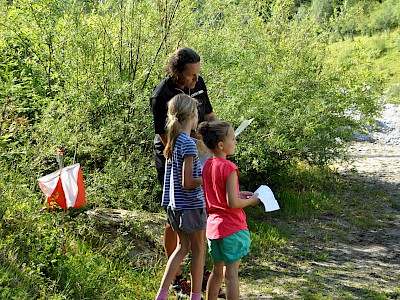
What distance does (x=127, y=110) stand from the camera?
547cm

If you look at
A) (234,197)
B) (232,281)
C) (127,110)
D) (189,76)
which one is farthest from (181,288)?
(127,110)

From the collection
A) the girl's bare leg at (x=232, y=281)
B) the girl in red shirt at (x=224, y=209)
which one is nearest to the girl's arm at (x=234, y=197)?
the girl in red shirt at (x=224, y=209)

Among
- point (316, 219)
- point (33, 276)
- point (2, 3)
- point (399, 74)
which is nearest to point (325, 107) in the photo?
point (316, 219)

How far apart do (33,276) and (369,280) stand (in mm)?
2986

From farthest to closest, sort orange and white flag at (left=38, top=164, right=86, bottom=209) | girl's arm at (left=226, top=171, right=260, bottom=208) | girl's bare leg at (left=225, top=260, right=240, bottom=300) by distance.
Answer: orange and white flag at (left=38, top=164, right=86, bottom=209)
girl's bare leg at (left=225, top=260, right=240, bottom=300)
girl's arm at (left=226, top=171, right=260, bottom=208)

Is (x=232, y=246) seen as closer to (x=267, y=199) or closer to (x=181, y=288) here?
(x=267, y=199)

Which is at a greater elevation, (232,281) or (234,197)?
(234,197)

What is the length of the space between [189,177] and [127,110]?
79.5 inches

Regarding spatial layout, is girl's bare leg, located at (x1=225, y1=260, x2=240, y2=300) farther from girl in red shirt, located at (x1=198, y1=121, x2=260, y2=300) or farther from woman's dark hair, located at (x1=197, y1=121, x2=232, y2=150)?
woman's dark hair, located at (x1=197, y1=121, x2=232, y2=150)

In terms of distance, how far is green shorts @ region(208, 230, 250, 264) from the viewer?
144 inches

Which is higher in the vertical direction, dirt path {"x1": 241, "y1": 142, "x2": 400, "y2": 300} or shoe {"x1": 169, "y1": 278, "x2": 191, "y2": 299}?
shoe {"x1": 169, "y1": 278, "x2": 191, "y2": 299}

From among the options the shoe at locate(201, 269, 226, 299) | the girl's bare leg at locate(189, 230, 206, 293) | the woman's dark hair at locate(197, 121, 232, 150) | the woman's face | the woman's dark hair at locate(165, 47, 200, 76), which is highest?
the woman's dark hair at locate(165, 47, 200, 76)

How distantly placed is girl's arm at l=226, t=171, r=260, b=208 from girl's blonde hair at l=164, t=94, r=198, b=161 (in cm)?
47

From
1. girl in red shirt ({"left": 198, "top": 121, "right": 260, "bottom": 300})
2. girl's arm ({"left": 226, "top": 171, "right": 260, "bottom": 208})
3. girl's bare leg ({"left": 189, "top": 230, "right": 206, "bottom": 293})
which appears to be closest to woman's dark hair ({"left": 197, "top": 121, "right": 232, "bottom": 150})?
girl in red shirt ({"left": 198, "top": 121, "right": 260, "bottom": 300})
